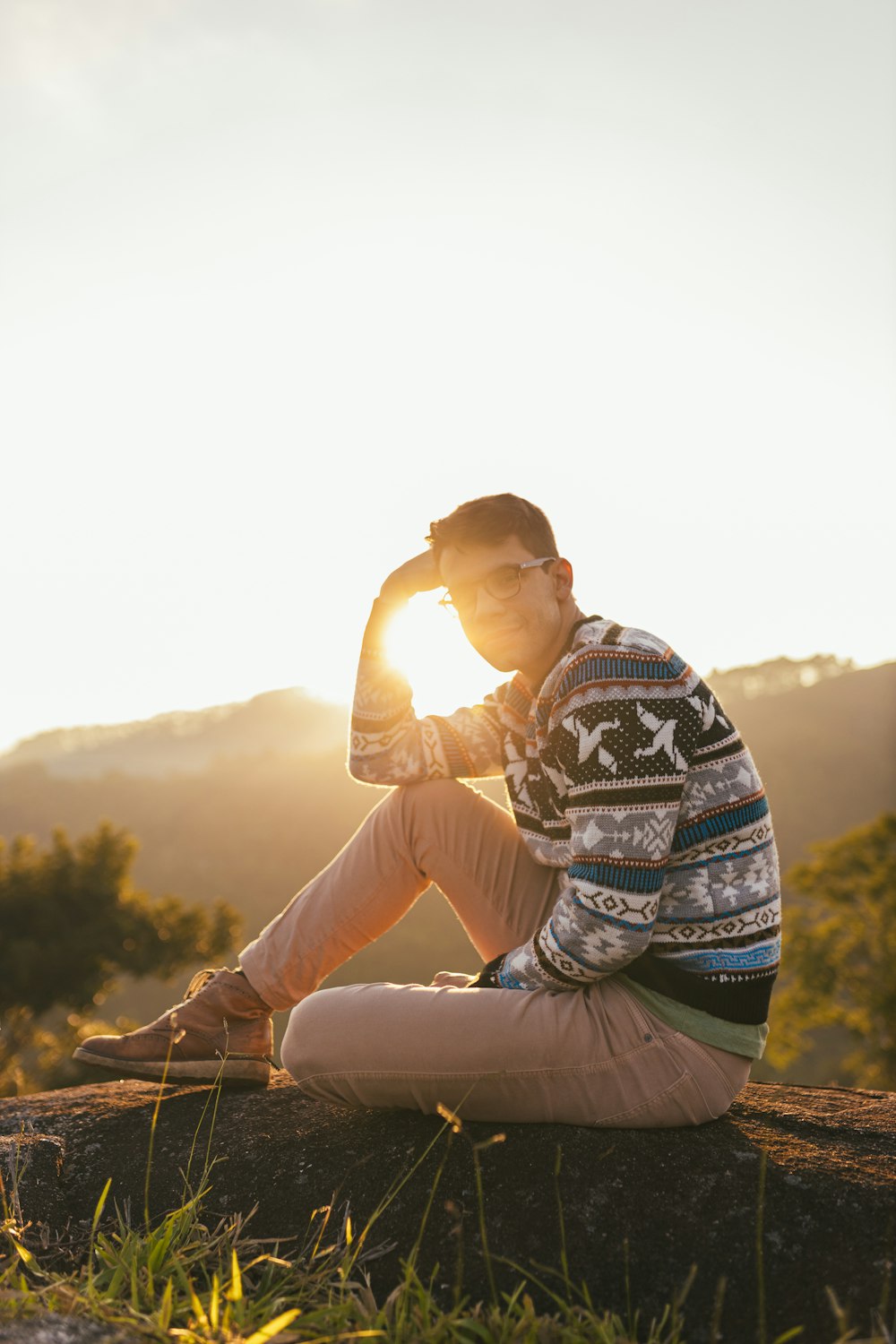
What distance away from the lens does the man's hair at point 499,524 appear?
2.28m

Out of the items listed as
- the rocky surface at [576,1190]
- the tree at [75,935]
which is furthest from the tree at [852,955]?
the rocky surface at [576,1190]

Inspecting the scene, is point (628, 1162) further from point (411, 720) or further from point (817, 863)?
point (817, 863)

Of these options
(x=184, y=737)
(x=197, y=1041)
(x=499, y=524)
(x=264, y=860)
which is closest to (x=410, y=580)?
(x=499, y=524)

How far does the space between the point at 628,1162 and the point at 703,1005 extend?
37 cm

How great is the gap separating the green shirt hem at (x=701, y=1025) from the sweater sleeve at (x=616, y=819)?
13cm

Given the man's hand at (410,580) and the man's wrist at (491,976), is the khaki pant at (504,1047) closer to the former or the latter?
the man's wrist at (491,976)

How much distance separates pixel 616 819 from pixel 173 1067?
152cm

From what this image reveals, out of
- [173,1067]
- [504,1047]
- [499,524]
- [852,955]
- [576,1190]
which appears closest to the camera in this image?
[576,1190]

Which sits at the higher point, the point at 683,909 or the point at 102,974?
the point at 683,909

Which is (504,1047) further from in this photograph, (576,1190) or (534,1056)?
(576,1190)

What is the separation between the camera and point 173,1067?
8.32 feet

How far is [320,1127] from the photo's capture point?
2.33 metres

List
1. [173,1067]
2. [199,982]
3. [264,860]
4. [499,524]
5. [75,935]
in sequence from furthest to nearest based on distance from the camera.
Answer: [264,860] < [75,935] < [199,982] < [173,1067] < [499,524]

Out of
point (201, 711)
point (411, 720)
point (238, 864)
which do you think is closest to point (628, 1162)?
point (411, 720)
